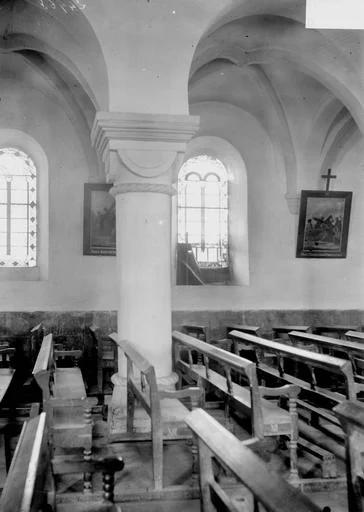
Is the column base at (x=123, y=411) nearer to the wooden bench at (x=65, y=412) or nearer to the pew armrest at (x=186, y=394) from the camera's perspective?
the wooden bench at (x=65, y=412)

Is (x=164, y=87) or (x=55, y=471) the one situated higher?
(x=164, y=87)

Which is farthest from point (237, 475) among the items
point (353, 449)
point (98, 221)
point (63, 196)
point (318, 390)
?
point (63, 196)

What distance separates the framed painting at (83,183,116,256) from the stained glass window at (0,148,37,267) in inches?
34.4

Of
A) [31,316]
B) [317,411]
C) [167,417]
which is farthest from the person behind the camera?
[31,316]

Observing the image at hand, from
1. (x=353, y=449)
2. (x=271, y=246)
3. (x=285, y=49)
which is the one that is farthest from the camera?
(x=271, y=246)

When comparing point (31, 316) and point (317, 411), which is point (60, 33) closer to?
point (31, 316)

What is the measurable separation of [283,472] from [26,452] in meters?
2.58

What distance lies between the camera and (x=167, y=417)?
4348 mm

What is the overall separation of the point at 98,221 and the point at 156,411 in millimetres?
5213

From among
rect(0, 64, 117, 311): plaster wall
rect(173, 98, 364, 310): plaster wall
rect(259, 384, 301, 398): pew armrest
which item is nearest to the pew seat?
rect(259, 384, 301, 398): pew armrest

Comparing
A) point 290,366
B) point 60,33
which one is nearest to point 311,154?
point 290,366

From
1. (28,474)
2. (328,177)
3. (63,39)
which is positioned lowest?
(28,474)

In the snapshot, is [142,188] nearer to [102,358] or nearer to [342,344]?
[342,344]

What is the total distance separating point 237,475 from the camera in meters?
1.79
